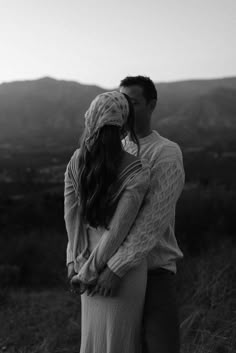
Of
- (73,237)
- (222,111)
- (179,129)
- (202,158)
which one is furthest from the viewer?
(222,111)

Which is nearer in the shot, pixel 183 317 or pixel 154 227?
pixel 154 227

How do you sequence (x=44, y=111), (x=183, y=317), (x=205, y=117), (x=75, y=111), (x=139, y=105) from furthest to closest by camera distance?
(x=44, y=111) → (x=75, y=111) → (x=205, y=117) → (x=183, y=317) → (x=139, y=105)

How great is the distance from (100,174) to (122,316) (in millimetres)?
555

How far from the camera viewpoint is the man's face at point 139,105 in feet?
5.47

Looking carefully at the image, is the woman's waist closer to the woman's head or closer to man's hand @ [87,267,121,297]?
man's hand @ [87,267,121,297]

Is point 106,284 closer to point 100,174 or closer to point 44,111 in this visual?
point 100,174

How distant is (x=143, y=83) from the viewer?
1681mm

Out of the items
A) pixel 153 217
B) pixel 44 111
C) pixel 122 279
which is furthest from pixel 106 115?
pixel 44 111

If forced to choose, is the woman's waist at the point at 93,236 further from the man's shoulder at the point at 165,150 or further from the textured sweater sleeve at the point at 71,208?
the man's shoulder at the point at 165,150

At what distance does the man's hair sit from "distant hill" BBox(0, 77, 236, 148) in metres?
49.0

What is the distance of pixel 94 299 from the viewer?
1.53 metres

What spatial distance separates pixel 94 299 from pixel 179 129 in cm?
5858

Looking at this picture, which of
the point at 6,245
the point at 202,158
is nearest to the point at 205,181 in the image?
the point at 202,158

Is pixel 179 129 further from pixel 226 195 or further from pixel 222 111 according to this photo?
pixel 226 195
